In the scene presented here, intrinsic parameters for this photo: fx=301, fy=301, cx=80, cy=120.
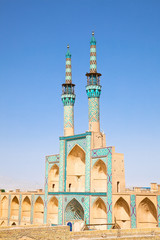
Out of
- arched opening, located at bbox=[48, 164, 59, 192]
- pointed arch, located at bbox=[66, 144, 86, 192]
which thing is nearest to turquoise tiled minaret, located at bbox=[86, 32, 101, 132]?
pointed arch, located at bbox=[66, 144, 86, 192]

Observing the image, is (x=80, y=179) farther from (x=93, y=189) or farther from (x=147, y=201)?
(x=147, y=201)

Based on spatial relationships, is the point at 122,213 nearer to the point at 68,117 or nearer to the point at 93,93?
the point at 93,93

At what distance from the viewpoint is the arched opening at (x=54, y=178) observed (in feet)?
96.6

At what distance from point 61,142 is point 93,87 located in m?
5.92

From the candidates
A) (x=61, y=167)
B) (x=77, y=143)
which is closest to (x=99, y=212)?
(x=61, y=167)

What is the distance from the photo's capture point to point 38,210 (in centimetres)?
3041

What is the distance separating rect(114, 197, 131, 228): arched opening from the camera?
2181 cm

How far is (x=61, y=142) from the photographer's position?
91.2 ft

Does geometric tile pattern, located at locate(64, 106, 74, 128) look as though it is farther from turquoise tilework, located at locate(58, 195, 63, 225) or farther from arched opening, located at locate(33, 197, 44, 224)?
arched opening, located at locate(33, 197, 44, 224)

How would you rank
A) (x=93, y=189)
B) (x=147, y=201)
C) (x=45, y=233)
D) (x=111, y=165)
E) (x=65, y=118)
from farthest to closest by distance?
(x=65, y=118) < (x=93, y=189) < (x=111, y=165) < (x=147, y=201) < (x=45, y=233)

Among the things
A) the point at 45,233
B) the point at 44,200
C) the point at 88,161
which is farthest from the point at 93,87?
the point at 45,233

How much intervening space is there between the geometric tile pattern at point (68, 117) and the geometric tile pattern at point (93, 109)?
3407mm

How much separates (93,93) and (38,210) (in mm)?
13046

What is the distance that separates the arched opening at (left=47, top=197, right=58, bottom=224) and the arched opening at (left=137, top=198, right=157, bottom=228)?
1002 centimetres
